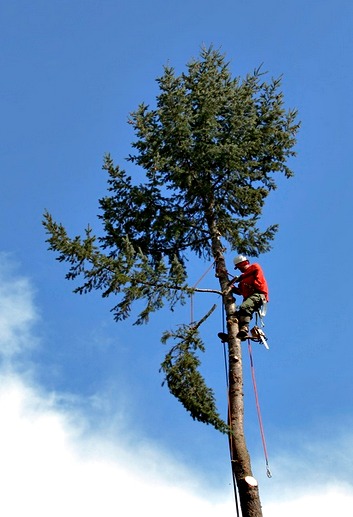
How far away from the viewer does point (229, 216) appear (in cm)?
1344

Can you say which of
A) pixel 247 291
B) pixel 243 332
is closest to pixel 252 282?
pixel 247 291

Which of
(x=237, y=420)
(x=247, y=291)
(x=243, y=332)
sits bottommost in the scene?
(x=237, y=420)

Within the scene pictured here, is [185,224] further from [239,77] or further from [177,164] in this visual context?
[239,77]

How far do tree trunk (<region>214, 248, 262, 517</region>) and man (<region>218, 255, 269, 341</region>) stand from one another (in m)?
0.15

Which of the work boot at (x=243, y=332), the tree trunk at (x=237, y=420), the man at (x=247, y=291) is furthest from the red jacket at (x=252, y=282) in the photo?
the work boot at (x=243, y=332)

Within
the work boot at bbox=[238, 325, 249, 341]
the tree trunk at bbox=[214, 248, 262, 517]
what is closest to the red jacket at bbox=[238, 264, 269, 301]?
the tree trunk at bbox=[214, 248, 262, 517]

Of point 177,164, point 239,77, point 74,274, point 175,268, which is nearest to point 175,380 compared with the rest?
point 175,268

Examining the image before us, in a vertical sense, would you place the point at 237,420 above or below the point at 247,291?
below

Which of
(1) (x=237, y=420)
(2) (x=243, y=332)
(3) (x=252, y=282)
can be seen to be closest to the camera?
(1) (x=237, y=420)

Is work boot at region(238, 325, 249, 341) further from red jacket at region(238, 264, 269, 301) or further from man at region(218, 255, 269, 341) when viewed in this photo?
red jacket at region(238, 264, 269, 301)

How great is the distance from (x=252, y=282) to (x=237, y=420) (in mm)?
2762

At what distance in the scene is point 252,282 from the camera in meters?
11.8

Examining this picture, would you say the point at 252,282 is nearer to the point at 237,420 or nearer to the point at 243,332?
the point at 243,332

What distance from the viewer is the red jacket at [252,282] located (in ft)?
38.6
